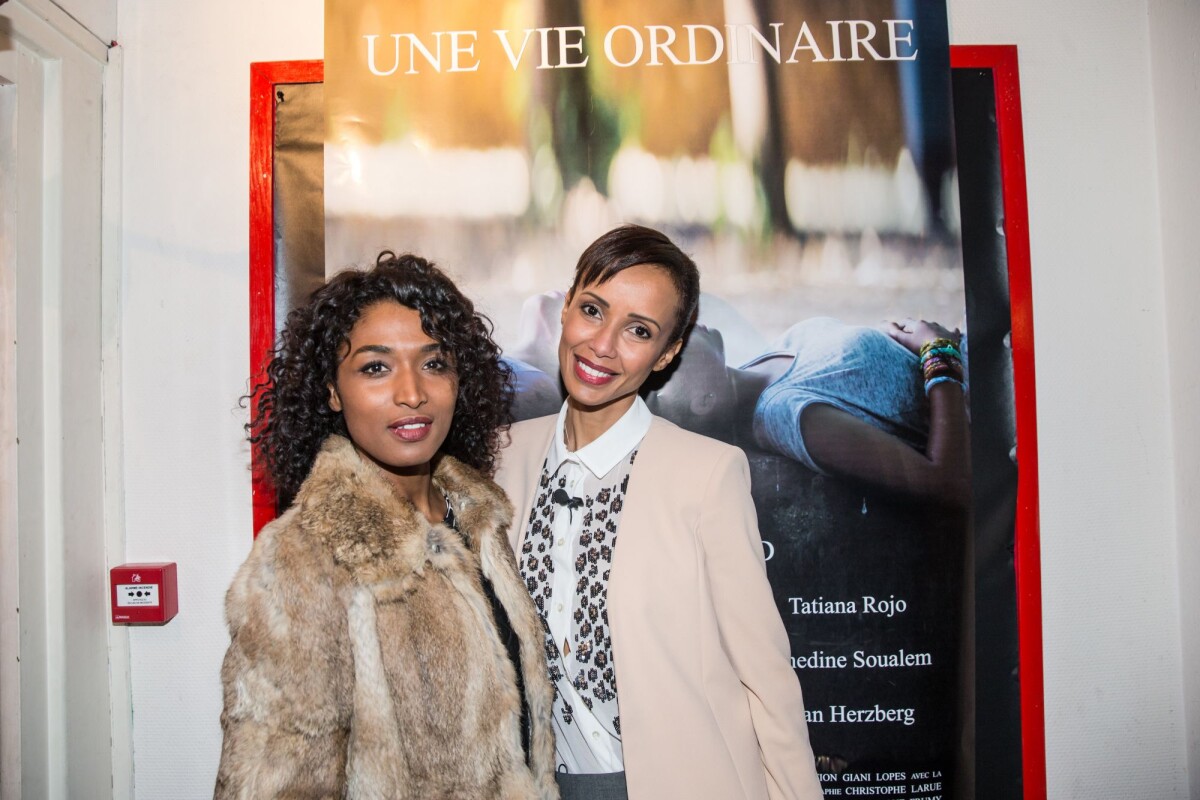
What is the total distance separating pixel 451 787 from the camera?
4.20ft

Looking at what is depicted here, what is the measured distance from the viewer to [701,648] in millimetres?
1505

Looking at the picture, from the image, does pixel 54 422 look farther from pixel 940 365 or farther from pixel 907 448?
pixel 940 365

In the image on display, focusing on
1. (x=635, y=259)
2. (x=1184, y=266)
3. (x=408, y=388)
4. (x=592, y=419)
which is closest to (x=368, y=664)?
(x=408, y=388)

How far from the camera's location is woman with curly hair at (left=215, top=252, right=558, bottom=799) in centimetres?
117

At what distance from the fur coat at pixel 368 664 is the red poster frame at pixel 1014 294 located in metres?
0.89

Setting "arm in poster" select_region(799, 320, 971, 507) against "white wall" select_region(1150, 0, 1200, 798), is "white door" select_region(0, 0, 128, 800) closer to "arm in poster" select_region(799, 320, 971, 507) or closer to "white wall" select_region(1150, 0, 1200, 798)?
"arm in poster" select_region(799, 320, 971, 507)

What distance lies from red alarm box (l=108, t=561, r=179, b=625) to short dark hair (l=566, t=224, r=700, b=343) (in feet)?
5.03

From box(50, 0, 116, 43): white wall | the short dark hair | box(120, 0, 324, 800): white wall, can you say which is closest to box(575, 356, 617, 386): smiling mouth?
the short dark hair

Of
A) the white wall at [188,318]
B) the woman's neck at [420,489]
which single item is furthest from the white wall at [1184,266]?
the white wall at [188,318]

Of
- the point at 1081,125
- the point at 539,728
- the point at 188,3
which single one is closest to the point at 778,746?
the point at 539,728

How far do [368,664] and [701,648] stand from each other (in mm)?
720

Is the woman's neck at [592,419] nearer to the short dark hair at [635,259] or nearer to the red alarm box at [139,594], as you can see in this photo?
the short dark hair at [635,259]

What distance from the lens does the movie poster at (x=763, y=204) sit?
1997 millimetres

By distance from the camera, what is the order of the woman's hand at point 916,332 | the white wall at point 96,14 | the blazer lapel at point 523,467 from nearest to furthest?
the blazer lapel at point 523,467 → the white wall at point 96,14 → the woman's hand at point 916,332
